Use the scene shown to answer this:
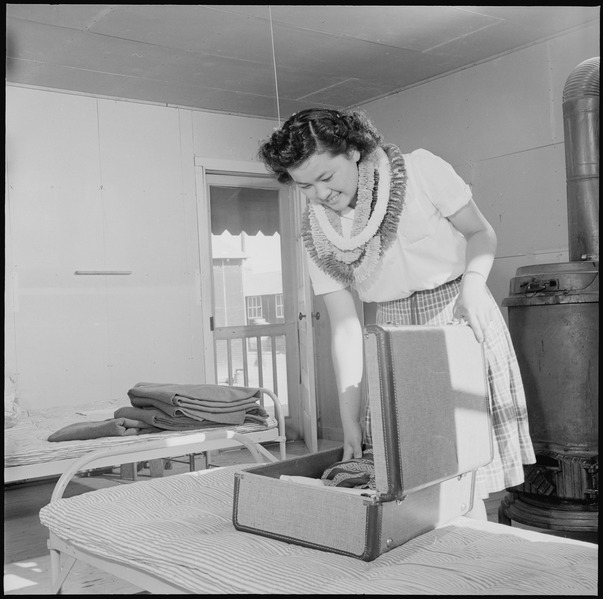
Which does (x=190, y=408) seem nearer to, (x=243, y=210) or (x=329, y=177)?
(x=329, y=177)

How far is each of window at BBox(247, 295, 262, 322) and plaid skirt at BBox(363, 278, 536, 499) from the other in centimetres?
339

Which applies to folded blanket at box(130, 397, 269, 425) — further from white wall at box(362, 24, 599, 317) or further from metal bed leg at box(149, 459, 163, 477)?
white wall at box(362, 24, 599, 317)

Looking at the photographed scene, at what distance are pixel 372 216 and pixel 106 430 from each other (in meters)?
1.59

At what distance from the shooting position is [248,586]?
1.00 metres

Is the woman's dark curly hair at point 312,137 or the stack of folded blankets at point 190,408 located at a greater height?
the woman's dark curly hair at point 312,137

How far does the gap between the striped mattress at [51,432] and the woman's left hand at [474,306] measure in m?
1.41

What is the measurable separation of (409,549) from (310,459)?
0.33 m

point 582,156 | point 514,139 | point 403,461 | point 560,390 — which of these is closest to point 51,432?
point 560,390

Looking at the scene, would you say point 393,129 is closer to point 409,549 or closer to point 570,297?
point 570,297

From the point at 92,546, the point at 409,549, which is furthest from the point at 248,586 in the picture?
the point at 92,546

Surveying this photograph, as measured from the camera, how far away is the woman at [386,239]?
162 cm

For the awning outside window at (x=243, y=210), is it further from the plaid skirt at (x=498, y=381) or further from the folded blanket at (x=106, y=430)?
the plaid skirt at (x=498, y=381)

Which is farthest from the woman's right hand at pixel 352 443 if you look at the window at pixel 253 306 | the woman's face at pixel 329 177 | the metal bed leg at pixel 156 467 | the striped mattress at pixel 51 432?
the window at pixel 253 306

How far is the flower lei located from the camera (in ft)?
5.71
